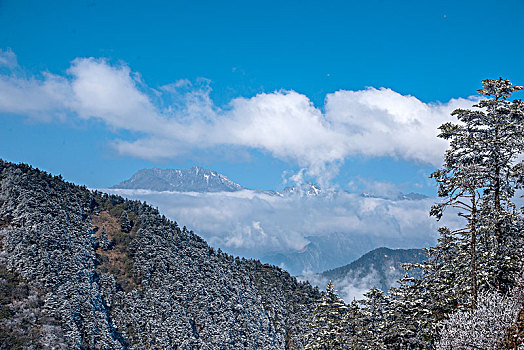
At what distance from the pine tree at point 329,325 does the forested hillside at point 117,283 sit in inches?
2481

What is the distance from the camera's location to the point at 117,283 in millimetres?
130875

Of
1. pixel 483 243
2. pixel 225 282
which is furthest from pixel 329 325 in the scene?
pixel 225 282

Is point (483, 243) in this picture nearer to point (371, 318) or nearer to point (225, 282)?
point (371, 318)

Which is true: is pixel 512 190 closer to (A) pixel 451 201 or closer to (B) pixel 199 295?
(A) pixel 451 201

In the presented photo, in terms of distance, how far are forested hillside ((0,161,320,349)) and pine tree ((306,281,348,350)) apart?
63.0m

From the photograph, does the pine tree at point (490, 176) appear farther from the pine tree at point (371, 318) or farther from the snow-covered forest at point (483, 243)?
the pine tree at point (371, 318)

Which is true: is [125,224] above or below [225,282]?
above

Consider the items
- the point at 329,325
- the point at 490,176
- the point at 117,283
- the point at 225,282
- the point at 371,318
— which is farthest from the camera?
the point at 225,282

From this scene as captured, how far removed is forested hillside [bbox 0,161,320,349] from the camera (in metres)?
93.7

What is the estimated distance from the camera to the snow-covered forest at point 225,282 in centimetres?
2453

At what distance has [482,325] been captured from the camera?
20094 mm

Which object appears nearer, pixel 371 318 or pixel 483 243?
pixel 483 243

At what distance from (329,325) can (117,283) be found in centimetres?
10341

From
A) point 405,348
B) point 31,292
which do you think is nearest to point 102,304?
point 31,292
